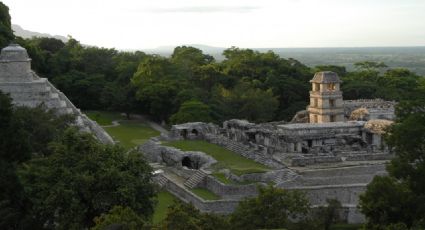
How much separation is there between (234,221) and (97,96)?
43125 mm

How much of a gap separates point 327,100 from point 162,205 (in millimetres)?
23320

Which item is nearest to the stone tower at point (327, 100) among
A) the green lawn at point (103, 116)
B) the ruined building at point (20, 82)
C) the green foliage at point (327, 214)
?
the green lawn at point (103, 116)

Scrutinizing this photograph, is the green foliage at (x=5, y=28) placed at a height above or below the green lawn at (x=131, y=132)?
above

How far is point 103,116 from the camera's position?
6125cm

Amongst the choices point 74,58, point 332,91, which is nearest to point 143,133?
point 332,91

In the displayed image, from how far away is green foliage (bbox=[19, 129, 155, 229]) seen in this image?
67.9ft

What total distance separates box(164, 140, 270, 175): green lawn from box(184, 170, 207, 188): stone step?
1.56 m

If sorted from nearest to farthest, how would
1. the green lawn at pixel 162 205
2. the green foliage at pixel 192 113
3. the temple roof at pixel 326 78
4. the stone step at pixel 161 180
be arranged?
the green lawn at pixel 162 205 → the stone step at pixel 161 180 → the temple roof at pixel 326 78 → the green foliage at pixel 192 113

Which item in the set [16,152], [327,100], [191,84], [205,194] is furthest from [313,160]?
[191,84]

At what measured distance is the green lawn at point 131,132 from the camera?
4831 cm

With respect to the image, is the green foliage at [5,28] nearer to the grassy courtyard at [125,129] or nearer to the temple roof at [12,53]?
the temple roof at [12,53]

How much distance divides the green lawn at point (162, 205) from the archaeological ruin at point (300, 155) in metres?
0.58

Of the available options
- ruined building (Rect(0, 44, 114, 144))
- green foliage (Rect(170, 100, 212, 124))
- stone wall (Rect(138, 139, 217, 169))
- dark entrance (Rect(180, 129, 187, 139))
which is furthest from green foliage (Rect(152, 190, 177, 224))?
green foliage (Rect(170, 100, 212, 124))

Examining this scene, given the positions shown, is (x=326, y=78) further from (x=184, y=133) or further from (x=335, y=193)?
(x=335, y=193)
